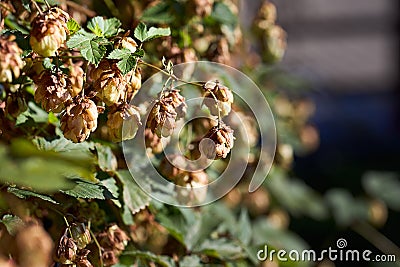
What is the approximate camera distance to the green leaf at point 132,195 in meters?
1.06

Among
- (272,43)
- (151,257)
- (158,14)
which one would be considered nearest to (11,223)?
(151,257)

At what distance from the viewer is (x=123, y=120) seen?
0.90 m

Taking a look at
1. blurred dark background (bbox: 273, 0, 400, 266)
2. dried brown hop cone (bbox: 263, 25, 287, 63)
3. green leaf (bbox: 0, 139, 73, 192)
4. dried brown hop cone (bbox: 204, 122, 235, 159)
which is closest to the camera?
green leaf (bbox: 0, 139, 73, 192)

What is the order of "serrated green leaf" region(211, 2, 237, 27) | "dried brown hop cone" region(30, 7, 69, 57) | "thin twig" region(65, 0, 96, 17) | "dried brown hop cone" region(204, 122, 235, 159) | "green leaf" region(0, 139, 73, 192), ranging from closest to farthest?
"green leaf" region(0, 139, 73, 192)
"dried brown hop cone" region(30, 7, 69, 57)
"dried brown hop cone" region(204, 122, 235, 159)
"thin twig" region(65, 0, 96, 17)
"serrated green leaf" region(211, 2, 237, 27)

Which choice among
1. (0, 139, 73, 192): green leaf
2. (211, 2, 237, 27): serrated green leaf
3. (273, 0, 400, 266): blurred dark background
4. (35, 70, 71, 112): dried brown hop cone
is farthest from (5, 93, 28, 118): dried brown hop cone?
(273, 0, 400, 266): blurred dark background

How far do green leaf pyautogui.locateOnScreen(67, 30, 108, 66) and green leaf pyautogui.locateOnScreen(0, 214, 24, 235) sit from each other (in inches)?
8.6

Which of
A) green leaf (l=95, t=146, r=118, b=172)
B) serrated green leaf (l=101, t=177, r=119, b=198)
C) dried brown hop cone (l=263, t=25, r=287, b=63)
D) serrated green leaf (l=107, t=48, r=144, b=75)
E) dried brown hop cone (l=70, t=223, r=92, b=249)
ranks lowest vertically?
dried brown hop cone (l=70, t=223, r=92, b=249)

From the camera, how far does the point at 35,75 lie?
3.20ft

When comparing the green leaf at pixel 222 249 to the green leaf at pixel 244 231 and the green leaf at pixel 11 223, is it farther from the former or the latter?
the green leaf at pixel 11 223

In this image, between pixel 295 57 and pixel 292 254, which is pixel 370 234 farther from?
pixel 295 57

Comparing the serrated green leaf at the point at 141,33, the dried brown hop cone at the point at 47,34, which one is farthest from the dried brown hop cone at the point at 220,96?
the dried brown hop cone at the point at 47,34

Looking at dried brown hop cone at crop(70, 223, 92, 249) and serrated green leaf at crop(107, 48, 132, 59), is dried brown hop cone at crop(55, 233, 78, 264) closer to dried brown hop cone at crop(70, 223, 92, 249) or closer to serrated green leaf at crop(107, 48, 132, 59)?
dried brown hop cone at crop(70, 223, 92, 249)

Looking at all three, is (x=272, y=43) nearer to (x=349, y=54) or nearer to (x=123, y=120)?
(x=123, y=120)

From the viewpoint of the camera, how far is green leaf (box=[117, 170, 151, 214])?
41.6 inches
